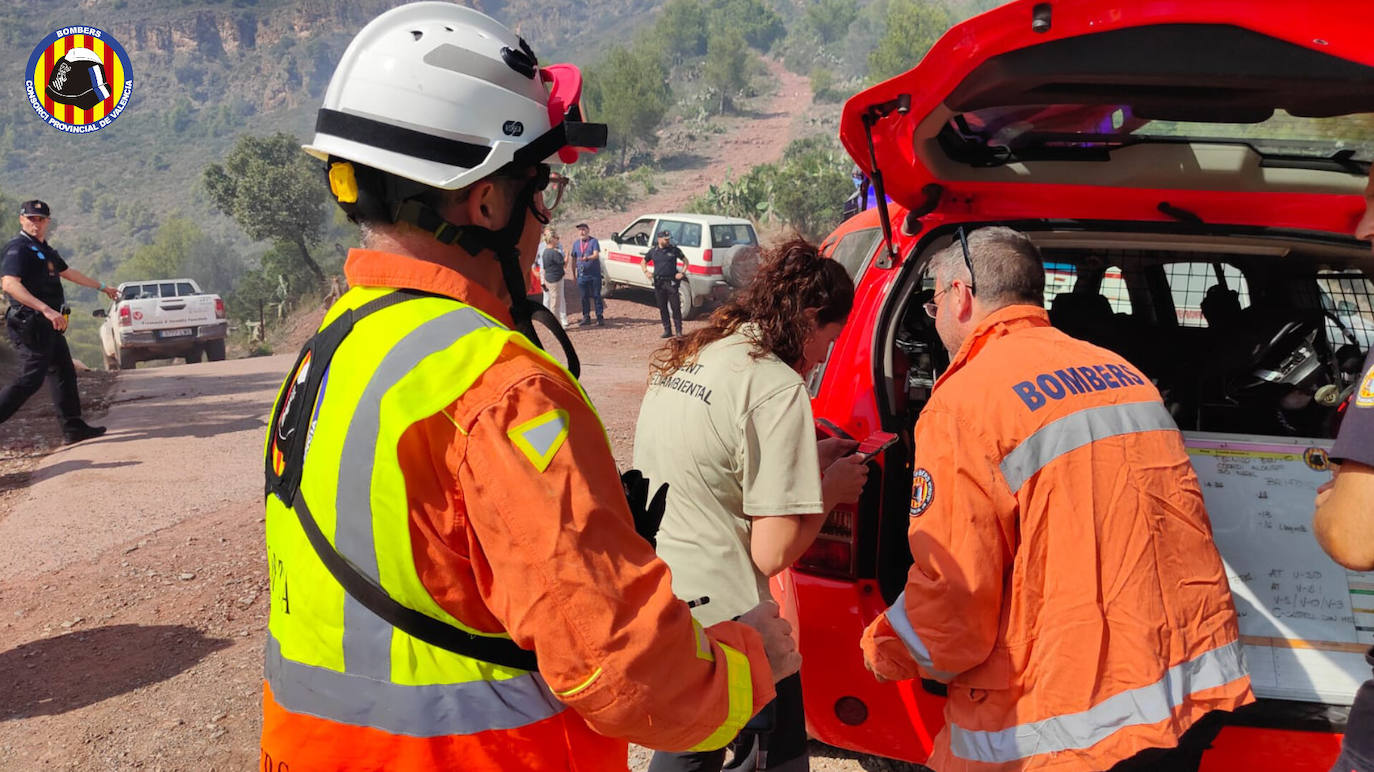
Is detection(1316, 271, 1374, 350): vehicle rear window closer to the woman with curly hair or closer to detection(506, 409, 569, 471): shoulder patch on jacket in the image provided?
the woman with curly hair

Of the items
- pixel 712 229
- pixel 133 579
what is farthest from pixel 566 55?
pixel 133 579

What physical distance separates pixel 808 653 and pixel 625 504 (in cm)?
160

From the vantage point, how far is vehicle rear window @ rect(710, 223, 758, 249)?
19.1 metres

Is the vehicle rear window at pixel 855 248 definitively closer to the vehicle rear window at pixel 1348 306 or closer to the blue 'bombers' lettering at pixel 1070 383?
the vehicle rear window at pixel 1348 306

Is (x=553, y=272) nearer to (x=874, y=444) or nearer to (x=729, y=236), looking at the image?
(x=729, y=236)

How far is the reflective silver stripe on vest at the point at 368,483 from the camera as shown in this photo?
1264mm

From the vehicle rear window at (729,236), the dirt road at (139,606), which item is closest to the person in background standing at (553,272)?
the vehicle rear window at (729,236)

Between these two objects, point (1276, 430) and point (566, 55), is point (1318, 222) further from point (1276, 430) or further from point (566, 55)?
point (566, 55)

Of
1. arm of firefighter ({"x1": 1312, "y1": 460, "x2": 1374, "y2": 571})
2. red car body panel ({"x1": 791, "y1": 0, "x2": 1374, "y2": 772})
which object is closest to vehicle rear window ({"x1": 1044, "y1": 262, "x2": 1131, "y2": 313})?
red car body panel ({"x1": 791, "y1": 0, "x2": 1374, "y2": 772})

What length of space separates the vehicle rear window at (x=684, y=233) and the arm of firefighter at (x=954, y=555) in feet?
57.2

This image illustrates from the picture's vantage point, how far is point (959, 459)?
1.95 meters

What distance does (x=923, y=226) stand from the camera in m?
2.93

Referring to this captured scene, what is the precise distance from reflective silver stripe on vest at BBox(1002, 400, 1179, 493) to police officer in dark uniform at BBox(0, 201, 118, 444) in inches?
330

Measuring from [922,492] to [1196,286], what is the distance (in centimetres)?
290
